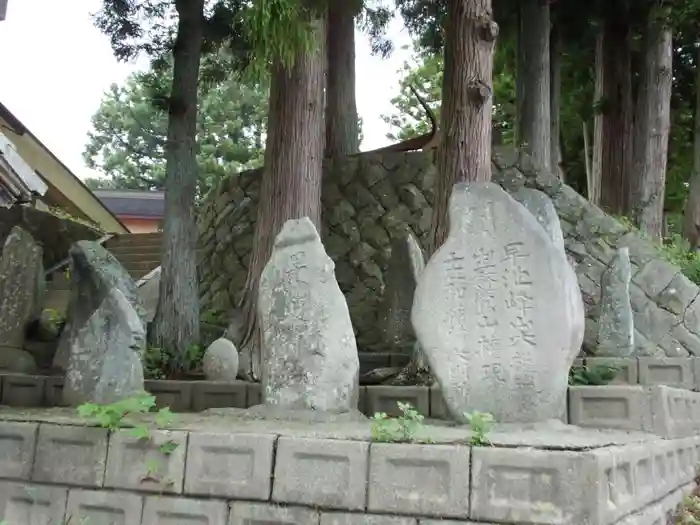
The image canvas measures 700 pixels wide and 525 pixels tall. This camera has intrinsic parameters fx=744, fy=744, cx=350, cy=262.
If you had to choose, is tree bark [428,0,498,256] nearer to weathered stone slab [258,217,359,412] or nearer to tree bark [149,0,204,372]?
weathered stone slab [258,217,359,412]

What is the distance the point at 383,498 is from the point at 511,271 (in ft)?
5.52

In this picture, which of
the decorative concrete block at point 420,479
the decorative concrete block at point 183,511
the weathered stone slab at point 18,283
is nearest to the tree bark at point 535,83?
the weathered stone slab at point 18,283

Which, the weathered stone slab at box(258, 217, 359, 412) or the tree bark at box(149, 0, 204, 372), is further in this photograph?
the tree bark at box(149, 0, 204, 372)

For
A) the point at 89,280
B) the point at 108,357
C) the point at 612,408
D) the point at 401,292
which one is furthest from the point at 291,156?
the point at 612,408

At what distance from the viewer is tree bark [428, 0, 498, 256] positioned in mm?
7152

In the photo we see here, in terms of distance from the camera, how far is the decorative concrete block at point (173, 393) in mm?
6223

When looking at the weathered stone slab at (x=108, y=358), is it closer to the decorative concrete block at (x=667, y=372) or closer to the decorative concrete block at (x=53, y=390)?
the decorative concrete block at (x=53, y=390)

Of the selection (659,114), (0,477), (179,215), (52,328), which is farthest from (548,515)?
(659,114)

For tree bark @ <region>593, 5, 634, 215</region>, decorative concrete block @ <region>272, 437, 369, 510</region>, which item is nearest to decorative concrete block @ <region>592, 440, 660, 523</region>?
decorative concrete block @ <region>272, 437, 369, 510</region>

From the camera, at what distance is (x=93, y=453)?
3951mm

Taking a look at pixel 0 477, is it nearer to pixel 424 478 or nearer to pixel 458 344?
pixel 424 478

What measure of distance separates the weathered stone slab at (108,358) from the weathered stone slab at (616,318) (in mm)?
3982

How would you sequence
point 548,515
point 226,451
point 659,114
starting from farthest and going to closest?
1. point 659,114
2. point 226,451
3. point 548,515

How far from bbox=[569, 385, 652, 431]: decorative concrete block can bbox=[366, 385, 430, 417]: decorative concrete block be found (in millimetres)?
1017
